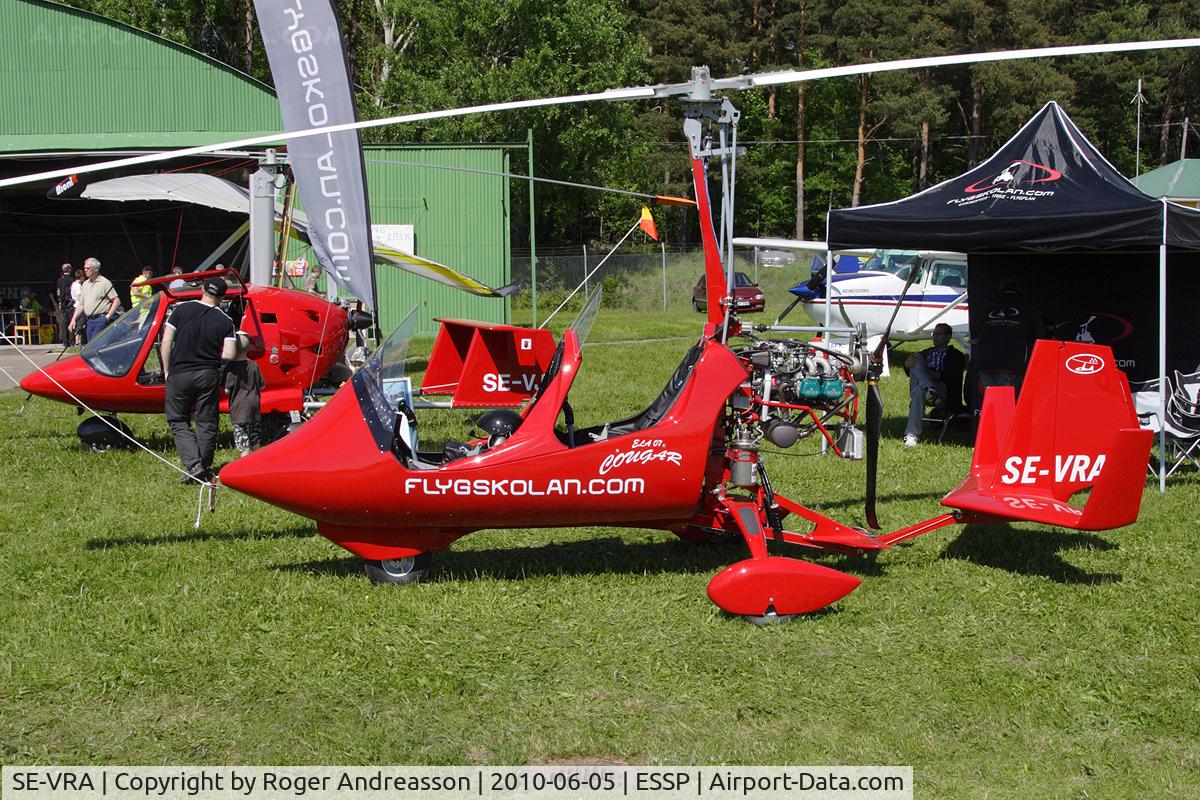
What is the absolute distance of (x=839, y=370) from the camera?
260 inches

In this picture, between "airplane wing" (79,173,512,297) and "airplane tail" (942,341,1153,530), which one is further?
"airplane wing" (79,173,512,297)

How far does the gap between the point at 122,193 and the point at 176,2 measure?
81.6ft

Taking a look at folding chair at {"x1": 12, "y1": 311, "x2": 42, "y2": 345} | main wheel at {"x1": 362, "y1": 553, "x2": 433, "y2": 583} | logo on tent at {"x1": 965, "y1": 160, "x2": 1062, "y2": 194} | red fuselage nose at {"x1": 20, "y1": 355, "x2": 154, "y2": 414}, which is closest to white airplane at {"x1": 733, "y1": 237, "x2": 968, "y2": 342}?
logo on tent at {"x1": 965, "y1": 160, "x2": 1062, "y2": 194}

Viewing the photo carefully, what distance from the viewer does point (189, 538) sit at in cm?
749

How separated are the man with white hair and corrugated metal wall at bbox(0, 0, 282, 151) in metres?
8.42

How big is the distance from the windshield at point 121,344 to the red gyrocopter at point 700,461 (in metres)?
4.77

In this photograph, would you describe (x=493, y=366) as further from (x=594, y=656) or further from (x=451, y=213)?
(x=451, y=213)

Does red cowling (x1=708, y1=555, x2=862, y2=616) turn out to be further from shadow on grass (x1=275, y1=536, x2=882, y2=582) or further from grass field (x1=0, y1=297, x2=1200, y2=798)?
shadow on grass (x1=275, y1=536, x2=882, y2=582)

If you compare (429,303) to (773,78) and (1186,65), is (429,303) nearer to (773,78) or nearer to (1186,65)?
(773,78)

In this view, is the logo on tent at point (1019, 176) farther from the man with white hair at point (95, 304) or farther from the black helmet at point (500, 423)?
the man with white hair at point (95, 304)

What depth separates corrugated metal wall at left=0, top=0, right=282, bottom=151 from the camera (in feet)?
80.4

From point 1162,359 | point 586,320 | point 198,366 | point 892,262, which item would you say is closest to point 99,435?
point 198,366

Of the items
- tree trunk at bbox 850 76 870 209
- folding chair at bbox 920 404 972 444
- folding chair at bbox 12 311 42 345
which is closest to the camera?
folding chair at bbox 920 404 972 444

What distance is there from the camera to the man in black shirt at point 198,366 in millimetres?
8859
